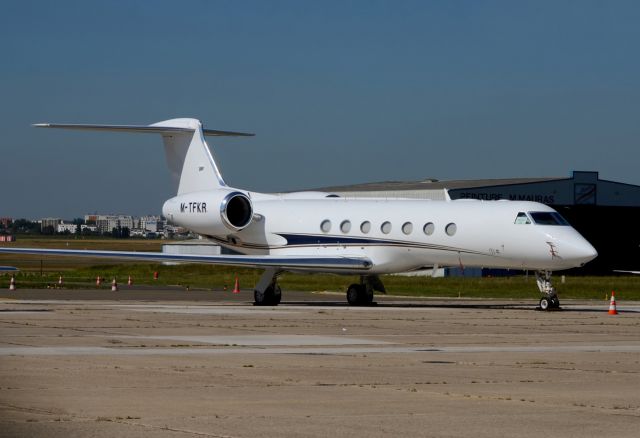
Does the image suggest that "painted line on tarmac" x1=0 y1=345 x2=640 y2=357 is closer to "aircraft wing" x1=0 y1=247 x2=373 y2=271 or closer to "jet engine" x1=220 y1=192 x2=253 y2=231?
"aircraft wing" x1=0 y1=247 x2=373 y2=271

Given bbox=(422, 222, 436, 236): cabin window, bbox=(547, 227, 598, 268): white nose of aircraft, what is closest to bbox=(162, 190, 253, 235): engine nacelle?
bbox=(422, 222, 436, 236): cabin window

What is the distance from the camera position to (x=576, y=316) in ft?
87.3

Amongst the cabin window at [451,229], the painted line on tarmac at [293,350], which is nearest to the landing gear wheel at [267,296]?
→ the cabin window at [451,229]

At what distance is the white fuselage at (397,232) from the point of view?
29094 millimetres

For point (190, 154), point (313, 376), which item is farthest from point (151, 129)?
point (313, 376)

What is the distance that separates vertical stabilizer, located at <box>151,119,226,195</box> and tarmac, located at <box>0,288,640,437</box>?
36.6ft

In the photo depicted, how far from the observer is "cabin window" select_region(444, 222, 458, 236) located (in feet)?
99.2

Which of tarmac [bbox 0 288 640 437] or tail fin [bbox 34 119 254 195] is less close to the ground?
tail fin [bbox 34 119 254 195]

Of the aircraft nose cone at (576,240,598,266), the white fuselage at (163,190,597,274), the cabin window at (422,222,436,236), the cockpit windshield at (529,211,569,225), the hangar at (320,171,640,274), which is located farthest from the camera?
the hangar at (320,171,640,274)

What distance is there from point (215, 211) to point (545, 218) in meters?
9.40

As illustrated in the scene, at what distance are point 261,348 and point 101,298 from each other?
1891cm

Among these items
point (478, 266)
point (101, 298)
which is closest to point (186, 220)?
point (101, 298)

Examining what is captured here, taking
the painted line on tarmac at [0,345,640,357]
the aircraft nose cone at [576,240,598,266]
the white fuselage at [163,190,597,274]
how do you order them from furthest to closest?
the white fuselage at [163,190,597,274]
the aircraft nose cone at [576,240,598,266]
the painted line on tarmac at [0,345,640,357]

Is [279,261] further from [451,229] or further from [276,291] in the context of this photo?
[451,229]
